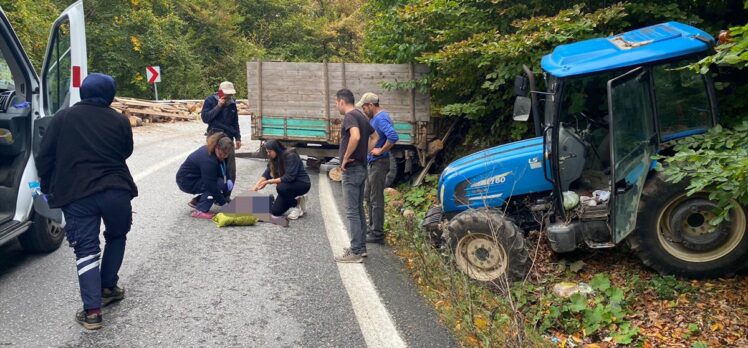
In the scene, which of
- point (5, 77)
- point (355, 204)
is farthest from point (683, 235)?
point (5, 77)

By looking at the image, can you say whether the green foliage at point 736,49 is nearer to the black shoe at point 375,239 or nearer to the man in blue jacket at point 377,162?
the man in blue jacket at point 377,162

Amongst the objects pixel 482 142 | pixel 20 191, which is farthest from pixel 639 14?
pixel 20 191

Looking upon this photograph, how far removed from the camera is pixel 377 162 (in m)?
6.91

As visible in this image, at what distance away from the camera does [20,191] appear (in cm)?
533

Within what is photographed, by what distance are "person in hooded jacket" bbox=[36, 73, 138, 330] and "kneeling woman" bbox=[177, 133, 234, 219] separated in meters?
3.21

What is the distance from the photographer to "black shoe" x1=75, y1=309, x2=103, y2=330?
4.12 meters

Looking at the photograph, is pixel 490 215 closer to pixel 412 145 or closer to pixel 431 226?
pixel 431 226

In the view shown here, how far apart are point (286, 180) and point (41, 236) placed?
296cm

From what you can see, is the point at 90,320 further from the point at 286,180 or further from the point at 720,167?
the point at 720,167

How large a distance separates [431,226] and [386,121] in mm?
1318

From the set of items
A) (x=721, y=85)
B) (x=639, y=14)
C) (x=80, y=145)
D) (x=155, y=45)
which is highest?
(x=155, y=45)

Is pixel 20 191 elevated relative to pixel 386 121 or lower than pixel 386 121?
lower

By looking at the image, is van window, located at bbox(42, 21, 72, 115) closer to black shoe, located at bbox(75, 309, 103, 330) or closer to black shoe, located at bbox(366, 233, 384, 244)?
black shoe, located at bbox(75, 309, 103, 330)

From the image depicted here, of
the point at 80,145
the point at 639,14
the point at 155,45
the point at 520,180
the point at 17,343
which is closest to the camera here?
the point at 17,343
